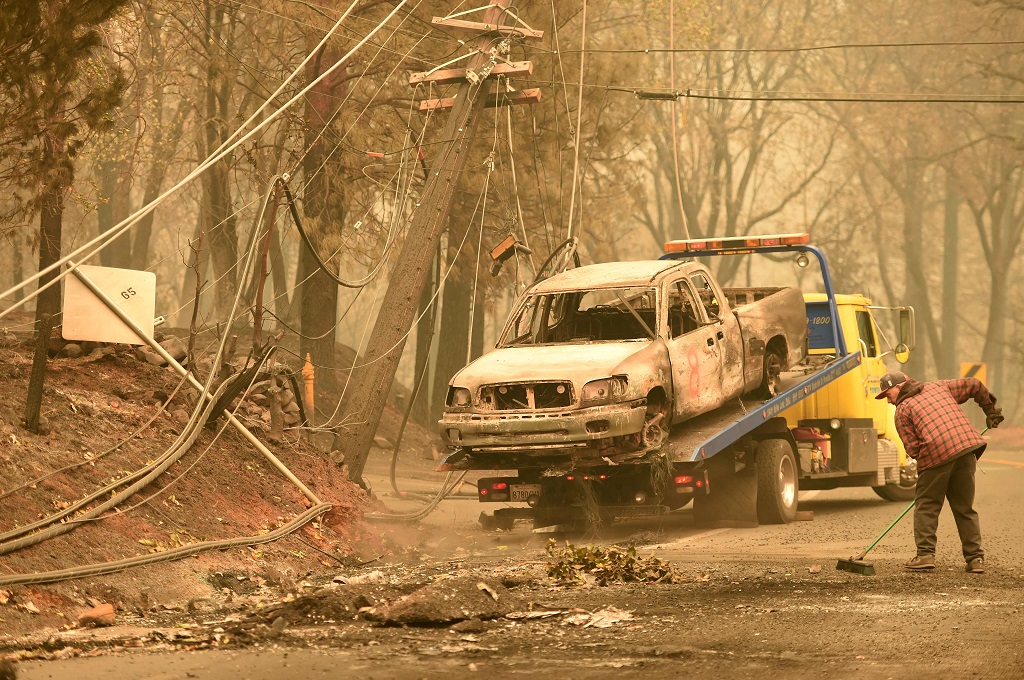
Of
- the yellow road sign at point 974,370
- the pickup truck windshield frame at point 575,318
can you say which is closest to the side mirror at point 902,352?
the pickup truck windshield frame at point 575,318

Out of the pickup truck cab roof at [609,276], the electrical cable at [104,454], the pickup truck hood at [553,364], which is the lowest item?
the electrical cable at [104,454]

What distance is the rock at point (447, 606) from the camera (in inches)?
342

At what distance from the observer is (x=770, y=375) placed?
15742mm

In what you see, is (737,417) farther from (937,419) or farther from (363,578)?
(363,578)

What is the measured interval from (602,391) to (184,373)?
3.90m

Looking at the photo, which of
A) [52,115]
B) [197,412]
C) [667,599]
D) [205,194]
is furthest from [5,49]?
[205,194]

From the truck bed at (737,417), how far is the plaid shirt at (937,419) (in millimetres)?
2277

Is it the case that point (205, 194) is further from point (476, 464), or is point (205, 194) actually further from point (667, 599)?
point (667, 599)

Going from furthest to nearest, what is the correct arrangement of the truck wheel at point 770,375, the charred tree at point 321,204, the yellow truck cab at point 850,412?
1. the charred tree at point 321,204
2. the yellow truck cab at point 850,412
3. the truck wheel at point 770,375

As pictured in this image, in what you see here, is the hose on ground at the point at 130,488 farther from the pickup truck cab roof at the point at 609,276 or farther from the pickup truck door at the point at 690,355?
the pickup truck door at the point at 690,355

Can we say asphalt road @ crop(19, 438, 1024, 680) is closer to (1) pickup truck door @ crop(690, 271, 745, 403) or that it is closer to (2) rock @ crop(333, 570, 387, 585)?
(2) rock @ crop(333, 570, 387, 585)

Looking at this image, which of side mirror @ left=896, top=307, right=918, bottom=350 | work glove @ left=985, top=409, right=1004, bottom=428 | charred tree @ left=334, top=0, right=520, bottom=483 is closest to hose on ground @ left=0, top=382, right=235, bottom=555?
charred tree @ left=334, top=0, right=520, bottom=483

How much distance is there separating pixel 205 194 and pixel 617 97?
29.7ft

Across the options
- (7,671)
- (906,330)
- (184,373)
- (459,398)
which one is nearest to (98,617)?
(7,671)
